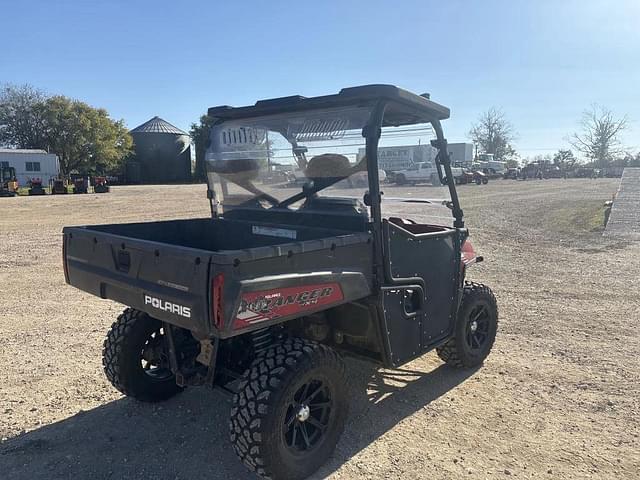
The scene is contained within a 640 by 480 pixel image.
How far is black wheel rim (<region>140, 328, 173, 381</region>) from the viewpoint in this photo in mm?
3568

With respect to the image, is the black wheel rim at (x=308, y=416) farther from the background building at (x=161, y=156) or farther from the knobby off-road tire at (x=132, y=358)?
the background building at (x=161, y=156)

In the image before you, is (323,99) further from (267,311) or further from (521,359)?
Answer: (521,359)

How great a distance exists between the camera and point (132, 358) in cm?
345

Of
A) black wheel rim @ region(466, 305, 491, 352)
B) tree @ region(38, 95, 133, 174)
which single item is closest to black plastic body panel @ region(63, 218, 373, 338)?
black wheel rim @ region(466, 305, 491, 352)

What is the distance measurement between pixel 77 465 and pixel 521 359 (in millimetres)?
3588

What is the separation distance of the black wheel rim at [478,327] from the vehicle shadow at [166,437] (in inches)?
15.6

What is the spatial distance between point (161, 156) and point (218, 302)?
2141 inches

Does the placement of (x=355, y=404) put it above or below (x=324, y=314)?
below

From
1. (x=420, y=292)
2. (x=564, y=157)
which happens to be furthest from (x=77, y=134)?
(x=564, y=157)

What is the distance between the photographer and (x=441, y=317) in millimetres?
3678

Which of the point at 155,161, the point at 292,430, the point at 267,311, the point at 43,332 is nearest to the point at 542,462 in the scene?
the point at 292,430

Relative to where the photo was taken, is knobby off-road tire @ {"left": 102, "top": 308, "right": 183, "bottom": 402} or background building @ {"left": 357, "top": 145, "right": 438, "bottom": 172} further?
knobby off-road tire @ {"left": 102, "top": 308, "right": 183, "bottom": 402}

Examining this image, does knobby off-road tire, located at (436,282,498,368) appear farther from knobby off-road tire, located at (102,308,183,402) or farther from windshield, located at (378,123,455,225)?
knobby off-road tire, located at (102,308,183,402)

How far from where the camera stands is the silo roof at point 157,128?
54750 mm
